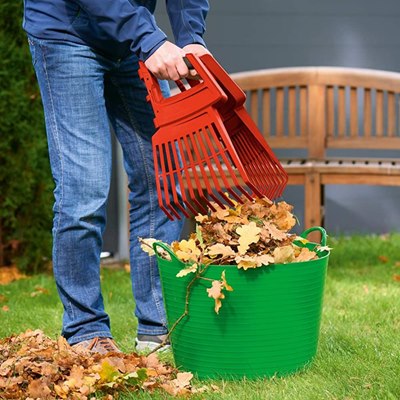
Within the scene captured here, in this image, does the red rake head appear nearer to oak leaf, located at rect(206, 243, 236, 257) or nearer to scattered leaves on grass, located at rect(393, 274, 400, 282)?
oak leaf, located at rect(206, 243, 236, 257)

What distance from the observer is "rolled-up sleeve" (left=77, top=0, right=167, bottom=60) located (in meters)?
2.76

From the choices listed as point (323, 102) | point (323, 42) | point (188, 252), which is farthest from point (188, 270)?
point (323, 42)

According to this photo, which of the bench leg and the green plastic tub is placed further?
the bench leg

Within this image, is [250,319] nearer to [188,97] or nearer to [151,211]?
[188,97]

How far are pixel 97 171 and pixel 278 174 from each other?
2.03 feet

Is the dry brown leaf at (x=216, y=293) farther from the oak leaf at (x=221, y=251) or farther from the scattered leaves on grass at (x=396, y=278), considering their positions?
the scattered leaves on grass at (x=396, y=278)

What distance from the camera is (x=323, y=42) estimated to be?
20.4 ft

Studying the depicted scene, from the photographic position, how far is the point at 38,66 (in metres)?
2.99

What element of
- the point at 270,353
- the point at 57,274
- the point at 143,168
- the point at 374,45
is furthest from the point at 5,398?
the point at 374,45

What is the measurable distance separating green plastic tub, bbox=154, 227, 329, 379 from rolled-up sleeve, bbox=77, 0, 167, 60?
25.7 inches

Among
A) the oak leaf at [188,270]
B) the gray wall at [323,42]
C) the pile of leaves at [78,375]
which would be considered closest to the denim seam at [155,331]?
the pile of leaves at [78,375]

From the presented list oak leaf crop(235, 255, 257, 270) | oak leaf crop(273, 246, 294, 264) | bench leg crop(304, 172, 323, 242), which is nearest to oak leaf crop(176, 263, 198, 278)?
oak leaf crop(235, 255, 257, 270)

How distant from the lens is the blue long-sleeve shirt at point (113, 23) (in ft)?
9.08

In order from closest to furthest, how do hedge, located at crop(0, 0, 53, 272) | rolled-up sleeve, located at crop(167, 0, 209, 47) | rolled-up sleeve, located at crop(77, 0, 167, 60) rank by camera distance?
rolled-up sleeve, located at crop(77, 0, 167, 60) < rolled-up sleeve, located at crop(167, 0, 209, 47) < hedge, located at crop(0, 0, 53, 272)
